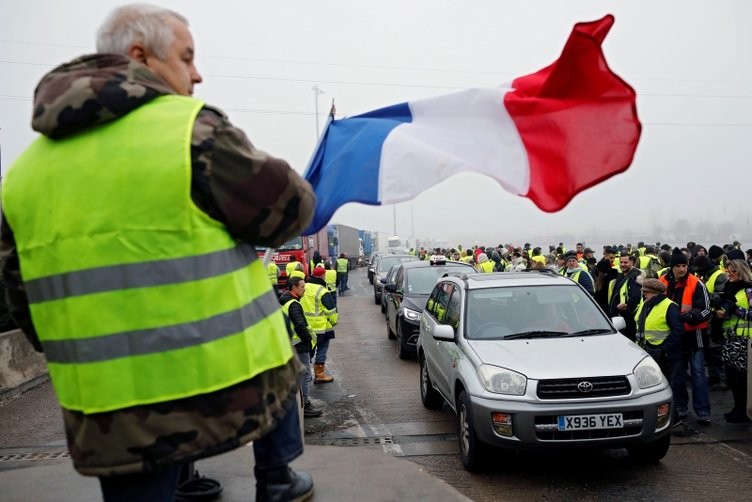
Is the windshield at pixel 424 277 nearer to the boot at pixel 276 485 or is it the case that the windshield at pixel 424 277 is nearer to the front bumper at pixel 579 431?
the front bumper at pixel 579 431

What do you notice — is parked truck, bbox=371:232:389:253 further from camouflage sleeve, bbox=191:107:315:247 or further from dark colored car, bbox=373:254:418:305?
camouflage sleeve, bbox=191:107:315:247

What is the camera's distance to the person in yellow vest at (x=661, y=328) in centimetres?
683

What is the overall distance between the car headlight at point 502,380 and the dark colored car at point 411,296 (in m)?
6.00

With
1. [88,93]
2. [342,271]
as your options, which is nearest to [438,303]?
[88,93]

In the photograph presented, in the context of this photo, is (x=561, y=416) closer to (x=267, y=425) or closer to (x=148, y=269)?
(x=267, y=425)

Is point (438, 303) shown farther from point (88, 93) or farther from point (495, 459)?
point (88, 93)

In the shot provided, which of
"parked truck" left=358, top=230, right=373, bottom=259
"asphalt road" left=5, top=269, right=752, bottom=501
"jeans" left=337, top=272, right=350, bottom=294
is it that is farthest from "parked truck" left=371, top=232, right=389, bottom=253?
"asphalt road" left=5, top=269, right=752, bottom=501

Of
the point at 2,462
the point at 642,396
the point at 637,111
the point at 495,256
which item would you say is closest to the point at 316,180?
the point at 637,111

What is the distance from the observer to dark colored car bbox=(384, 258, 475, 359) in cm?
1181

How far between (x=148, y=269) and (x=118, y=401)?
1.12ft

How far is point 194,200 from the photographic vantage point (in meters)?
1.61

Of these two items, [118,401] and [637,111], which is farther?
[637,111]

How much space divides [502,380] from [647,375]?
51.5 inches

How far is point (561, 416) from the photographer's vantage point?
210 inches
